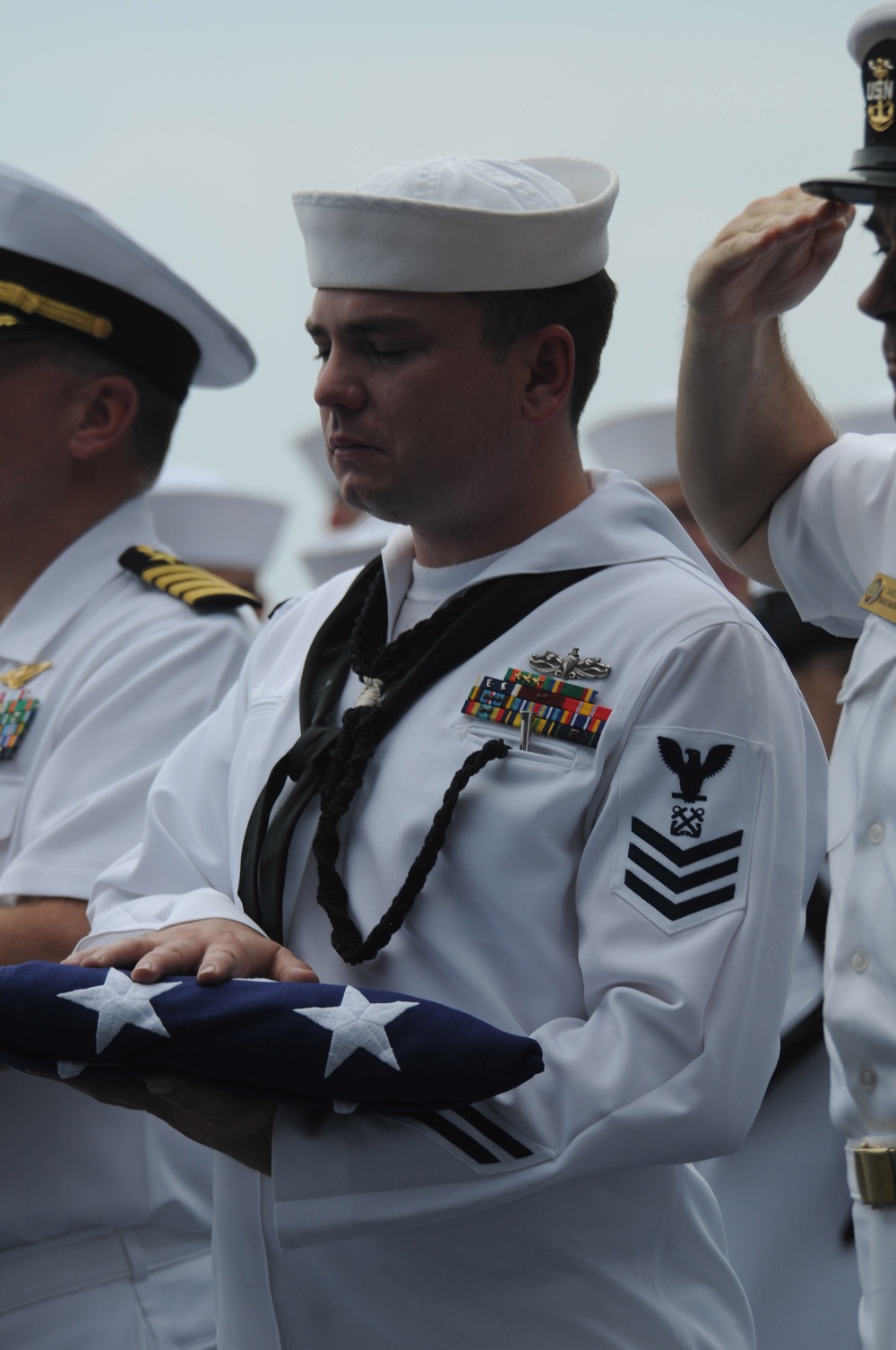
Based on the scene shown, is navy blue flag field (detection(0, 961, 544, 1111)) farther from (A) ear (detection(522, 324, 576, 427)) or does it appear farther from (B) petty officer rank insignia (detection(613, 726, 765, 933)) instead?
(A) ear (detection(522, 324, 576, 427))

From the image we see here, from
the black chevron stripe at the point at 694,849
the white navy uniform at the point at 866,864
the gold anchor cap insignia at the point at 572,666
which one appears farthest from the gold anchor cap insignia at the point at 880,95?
the black chevron stripe at the point at 694,849

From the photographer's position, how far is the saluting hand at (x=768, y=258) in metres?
2.21

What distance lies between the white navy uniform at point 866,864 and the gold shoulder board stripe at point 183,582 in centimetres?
108

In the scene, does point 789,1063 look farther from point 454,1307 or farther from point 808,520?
point 454,1307

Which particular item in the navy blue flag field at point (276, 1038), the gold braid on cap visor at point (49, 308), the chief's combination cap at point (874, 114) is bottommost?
the navy blue flag field at point (276, 1038)

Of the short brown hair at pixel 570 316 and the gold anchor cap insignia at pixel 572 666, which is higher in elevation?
the short brown hair at pixel 570 316

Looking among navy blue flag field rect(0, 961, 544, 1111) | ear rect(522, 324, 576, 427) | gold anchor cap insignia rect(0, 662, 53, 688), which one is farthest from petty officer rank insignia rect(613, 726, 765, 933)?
gold anchor cap insignia rect(0, 662, 53, 688)

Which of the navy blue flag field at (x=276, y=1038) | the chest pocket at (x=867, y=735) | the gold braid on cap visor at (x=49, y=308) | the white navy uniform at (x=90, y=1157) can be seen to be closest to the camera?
the navy blue flag field at (x=276, y=1038)

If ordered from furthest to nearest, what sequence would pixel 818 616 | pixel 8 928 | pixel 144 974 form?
pixel 818 616
pixel 8 928
pixel 144 974

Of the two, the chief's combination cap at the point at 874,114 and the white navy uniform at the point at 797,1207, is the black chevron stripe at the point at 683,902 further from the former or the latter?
the white navy uniform at the point at 797,1207

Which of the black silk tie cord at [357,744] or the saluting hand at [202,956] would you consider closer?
the saluting hand at [202,956]

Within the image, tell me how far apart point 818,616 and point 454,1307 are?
1265 mm

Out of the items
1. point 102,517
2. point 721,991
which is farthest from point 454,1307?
point 102,517

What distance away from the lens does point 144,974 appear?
181 cm
